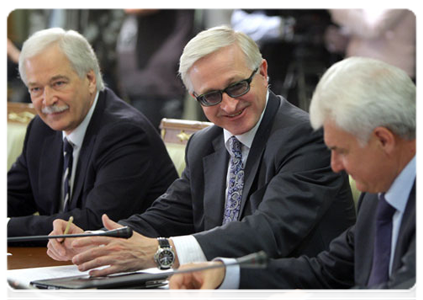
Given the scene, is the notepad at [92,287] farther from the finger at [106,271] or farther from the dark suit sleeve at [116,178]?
the dark suit sleeve at [116,178]

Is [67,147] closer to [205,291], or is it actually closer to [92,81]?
[92,81]

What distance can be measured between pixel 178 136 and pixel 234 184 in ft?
3.07

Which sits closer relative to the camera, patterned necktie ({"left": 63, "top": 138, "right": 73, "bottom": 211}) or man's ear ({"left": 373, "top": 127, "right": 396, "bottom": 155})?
man's ear ({"left": 373, "top": 127, "right": 396, "bottom": 155})

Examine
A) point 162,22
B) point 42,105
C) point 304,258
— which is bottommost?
point 304,258

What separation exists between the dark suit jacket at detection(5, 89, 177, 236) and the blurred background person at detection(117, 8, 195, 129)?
197 cm

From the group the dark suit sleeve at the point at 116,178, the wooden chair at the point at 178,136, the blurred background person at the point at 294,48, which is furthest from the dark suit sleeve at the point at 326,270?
the blurred background person at the point at 294,48

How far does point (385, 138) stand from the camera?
1.72m

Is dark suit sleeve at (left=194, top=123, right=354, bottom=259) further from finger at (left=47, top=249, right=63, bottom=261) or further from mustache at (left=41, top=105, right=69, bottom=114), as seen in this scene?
mustache at (left=41, top=105, right=69, bottom=114)

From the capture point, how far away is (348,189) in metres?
2.56


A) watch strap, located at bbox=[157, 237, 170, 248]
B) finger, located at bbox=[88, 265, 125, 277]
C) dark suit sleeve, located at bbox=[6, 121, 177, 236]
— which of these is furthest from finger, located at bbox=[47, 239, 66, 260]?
dark suit sleeve, located at bbox=[6, 121, 177, 236]

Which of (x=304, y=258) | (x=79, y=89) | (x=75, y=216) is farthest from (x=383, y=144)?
(x=79, y=89)

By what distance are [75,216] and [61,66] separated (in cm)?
66

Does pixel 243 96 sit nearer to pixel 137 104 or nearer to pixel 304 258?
pixel 304 258

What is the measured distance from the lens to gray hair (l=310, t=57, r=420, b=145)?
5.53 feet
